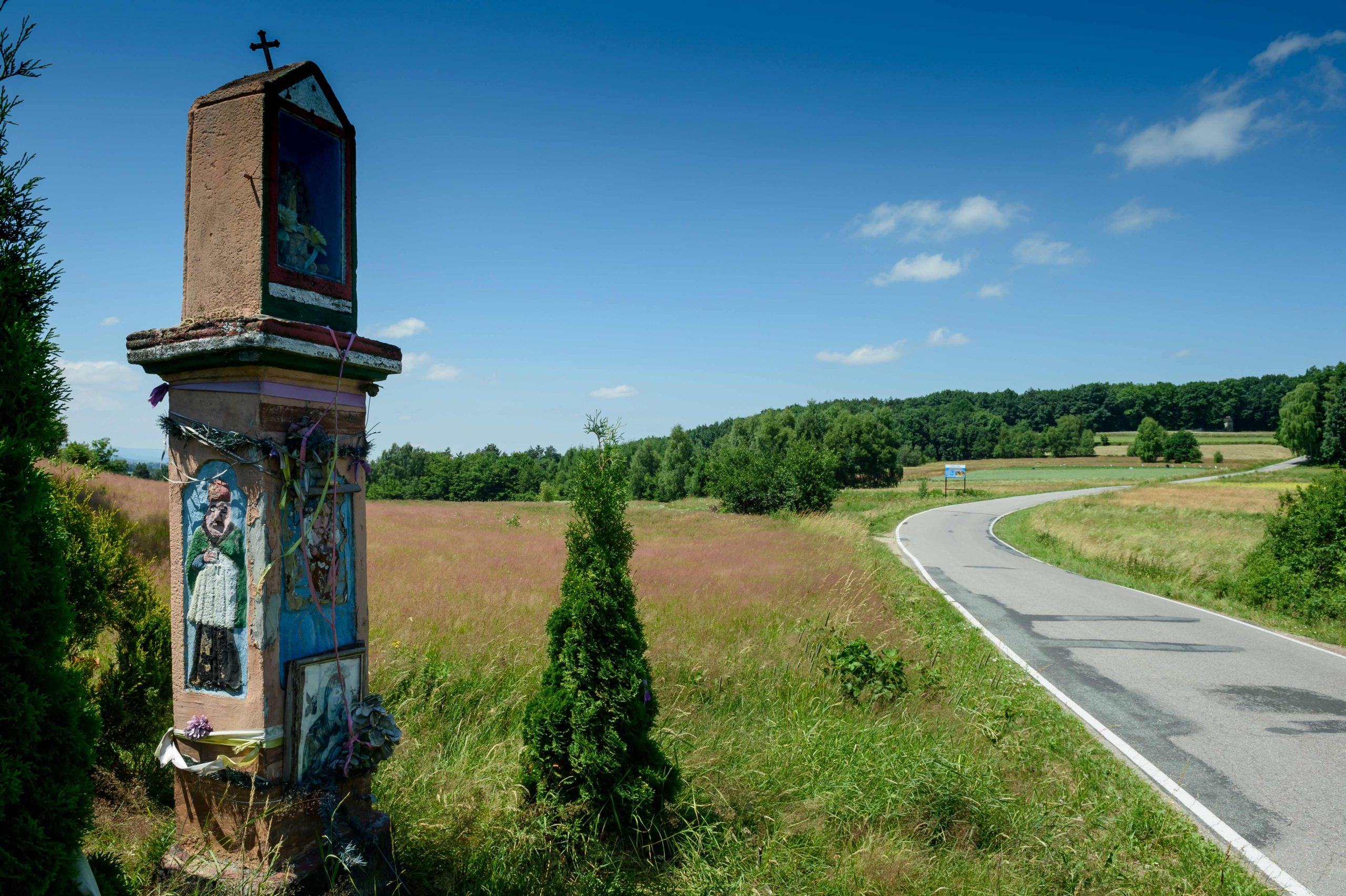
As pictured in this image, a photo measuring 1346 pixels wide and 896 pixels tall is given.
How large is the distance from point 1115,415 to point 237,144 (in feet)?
444

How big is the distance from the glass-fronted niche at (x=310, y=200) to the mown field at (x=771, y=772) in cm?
259

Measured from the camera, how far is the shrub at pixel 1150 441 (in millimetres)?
85562

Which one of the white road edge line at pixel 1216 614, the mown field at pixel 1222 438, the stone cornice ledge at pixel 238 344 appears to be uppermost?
the mown field at pixel 1222 438

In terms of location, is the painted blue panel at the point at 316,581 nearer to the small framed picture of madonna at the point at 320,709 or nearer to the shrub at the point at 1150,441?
the small framed picture of madonna at the point at 320,709

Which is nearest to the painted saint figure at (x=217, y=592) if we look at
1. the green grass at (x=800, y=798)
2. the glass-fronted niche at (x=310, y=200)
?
the glass-fronted niche at (x=310, y=200)

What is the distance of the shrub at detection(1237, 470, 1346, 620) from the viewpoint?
11672 millimetres

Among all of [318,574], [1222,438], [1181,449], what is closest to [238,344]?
[318,574]

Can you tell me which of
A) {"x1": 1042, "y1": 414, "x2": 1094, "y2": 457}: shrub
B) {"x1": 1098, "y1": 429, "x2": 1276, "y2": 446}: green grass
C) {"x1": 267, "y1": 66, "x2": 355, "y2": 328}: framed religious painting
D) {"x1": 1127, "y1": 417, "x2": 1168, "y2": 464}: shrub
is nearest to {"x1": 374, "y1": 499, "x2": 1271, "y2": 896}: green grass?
{"x1": 267, "y1": 66, "x2": 355, "y2": 328}: framed religious painting

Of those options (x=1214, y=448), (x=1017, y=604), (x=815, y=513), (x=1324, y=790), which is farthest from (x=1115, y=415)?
(x=1324, y=790)

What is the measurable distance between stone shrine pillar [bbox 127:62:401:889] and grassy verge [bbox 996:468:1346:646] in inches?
533

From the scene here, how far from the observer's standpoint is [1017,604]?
42.2 ft

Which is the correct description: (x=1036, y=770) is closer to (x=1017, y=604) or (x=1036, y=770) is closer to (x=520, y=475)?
(x=1017, y=604)

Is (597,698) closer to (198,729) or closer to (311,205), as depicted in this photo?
(198,729)

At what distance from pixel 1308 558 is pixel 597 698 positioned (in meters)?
14.4
